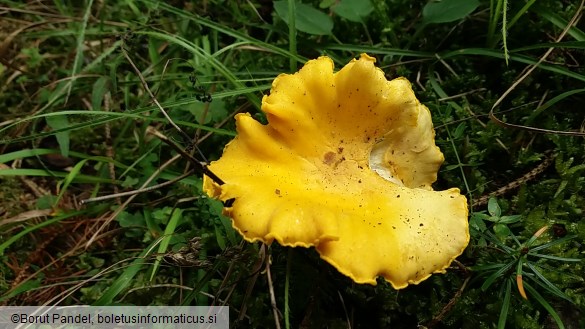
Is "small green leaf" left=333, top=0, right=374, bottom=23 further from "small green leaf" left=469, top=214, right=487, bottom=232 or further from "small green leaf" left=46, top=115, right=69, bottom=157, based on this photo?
"small green leaf" left=46, top=115, right=69, bottom=157

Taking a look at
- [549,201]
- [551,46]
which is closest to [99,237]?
[549,201]

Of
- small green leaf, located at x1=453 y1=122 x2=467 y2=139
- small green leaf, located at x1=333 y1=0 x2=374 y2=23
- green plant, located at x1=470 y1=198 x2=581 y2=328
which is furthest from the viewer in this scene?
small green leaf, located at x1=333 y1=0 x2=374 y2=23

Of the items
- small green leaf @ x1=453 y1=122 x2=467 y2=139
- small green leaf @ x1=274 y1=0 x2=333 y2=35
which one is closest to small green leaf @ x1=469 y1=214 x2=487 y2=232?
small green leaf @ x1=453 y1=122 x2=467 y2=139

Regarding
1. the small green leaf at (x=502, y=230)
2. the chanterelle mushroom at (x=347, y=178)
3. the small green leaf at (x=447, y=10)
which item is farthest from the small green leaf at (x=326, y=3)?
the small green leaf at (x=502, y=230)

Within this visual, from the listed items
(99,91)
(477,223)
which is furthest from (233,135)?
(477,223)

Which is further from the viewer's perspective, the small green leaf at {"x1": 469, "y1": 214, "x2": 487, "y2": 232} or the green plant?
the small green leaf at {"x1": 469, "y1": 214, "x2": 487, "y2": 232}

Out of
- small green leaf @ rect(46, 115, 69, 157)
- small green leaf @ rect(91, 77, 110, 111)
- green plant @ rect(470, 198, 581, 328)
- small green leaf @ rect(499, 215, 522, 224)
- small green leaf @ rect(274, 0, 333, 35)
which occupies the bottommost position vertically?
green plant @ rect(470, 198, 581, 328)
